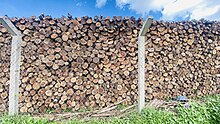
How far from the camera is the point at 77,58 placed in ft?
15.3

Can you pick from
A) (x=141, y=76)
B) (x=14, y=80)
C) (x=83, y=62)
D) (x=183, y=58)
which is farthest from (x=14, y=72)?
(x=183, y=58)

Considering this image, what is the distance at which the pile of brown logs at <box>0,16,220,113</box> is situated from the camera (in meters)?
4.60

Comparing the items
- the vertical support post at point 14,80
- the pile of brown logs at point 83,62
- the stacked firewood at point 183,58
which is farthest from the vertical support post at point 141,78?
the vertical support post at point 14,80

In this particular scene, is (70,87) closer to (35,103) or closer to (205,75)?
(35,103)

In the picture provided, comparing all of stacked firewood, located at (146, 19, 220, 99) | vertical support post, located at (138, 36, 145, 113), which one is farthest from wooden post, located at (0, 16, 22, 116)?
stacked firewood, located at (146, 19, 220, 99)

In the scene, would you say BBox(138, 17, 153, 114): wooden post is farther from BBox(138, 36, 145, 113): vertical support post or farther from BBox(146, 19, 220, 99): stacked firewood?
Answer: BBox(146, 19, 220, 99): stacked firewood

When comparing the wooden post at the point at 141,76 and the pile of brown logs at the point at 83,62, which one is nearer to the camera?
the wooden post at the point at 141,76

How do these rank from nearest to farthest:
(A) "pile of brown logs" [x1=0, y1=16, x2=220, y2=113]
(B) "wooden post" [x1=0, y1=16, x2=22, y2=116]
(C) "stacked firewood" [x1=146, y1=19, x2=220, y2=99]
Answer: (B) "wooden post" [x1=0, y1=16, x2=22, y2=116]
(A) "pile of brown logs" [x1=0, y1=16, x2=220, y2=113]
(C) "stacked firewood" [x1=146, y1=19, x2=220, y2=99]

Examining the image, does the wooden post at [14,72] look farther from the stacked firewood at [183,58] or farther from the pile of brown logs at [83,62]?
the stacked firewood at [183,58]

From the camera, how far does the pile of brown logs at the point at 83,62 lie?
4598mm

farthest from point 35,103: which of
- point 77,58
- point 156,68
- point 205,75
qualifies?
point 205,75

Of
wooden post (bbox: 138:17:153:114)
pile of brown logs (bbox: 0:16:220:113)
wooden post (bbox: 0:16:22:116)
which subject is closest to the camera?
wooden post (bbox: 0:16:22:116)

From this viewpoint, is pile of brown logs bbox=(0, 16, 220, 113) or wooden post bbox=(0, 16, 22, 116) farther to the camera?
pile of brown logs bbox=(0, 16, 220, 113)

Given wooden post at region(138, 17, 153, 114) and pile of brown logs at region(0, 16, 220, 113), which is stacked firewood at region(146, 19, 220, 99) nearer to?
pile of brown logs at region(0, 16, 220, 113)
